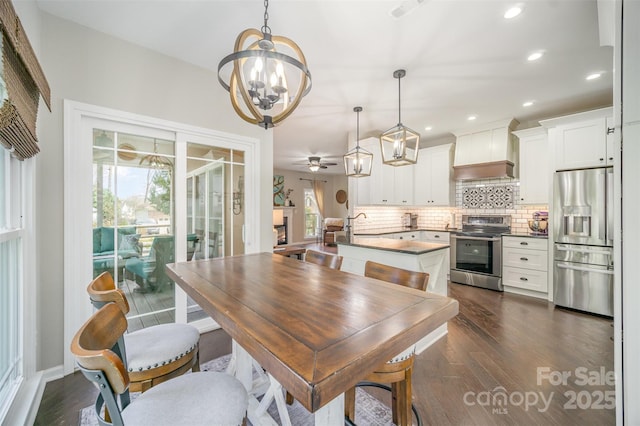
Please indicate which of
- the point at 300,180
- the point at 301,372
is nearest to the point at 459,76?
the point at 301,372

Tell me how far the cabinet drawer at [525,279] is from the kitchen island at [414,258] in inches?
82.8

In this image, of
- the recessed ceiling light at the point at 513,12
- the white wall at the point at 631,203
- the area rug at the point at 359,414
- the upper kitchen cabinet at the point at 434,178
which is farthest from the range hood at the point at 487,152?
the area rug at the point at 359,414

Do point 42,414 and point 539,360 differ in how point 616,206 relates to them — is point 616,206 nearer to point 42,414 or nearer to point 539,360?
point 539,360

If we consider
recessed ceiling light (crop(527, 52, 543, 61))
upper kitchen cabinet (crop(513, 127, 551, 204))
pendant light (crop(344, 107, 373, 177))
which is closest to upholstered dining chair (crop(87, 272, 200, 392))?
pendant light (crop(344, 107, 373, 177))

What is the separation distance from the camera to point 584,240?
3.32 metres

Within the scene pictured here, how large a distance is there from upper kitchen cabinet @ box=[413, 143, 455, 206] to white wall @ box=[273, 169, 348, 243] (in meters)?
5.45

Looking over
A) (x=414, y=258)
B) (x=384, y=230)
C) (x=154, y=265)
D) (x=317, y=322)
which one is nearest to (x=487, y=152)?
(x=384, y=230)

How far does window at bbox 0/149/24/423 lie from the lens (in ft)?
5.11

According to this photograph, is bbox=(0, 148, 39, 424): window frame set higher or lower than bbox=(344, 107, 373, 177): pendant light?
lower

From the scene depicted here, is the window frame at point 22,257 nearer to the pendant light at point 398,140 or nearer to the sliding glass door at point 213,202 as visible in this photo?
the sliding glass door at point 213,202

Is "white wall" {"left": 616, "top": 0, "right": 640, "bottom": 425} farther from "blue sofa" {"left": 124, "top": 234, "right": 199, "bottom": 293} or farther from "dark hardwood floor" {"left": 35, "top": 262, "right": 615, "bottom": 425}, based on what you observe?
"blue sofa" {"left": 124, "top": 234, "right": 199, "bottom": 293}

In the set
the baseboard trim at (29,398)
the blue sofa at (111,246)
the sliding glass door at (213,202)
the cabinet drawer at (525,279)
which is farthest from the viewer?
the cabinet drawer at (525,279)

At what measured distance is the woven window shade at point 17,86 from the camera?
3.43 feet

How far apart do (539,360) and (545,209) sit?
3007 mm
